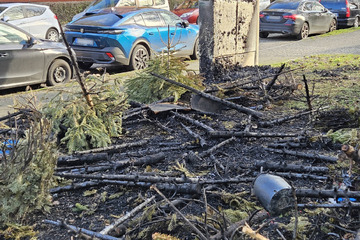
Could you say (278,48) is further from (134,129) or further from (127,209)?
(127,209)

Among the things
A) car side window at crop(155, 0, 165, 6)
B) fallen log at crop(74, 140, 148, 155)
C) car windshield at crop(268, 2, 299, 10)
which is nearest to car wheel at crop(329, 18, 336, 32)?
car windshield at crop(268, 2, 299, 10)

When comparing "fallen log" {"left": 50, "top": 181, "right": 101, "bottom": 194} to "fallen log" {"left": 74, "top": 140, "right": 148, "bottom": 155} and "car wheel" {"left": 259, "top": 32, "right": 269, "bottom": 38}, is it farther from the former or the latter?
"car wheel" {"left": 259, "top": 32, "right": 269, "bottom": 38}

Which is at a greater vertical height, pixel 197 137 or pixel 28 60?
pixel 28 60

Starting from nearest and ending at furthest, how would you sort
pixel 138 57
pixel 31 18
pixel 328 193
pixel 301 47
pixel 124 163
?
pixel 328 193
pixel 124 163
pixel 138 57
pixel 301 47
pixel 31 18

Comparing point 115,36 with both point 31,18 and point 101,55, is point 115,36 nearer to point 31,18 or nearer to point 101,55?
point 101,55


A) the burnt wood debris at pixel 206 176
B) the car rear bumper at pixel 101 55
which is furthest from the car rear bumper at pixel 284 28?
the burnt wood debris at pixel 206 176

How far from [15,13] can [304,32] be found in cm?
1243

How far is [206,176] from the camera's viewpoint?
443 cm

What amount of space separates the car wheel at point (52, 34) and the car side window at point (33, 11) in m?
0.82

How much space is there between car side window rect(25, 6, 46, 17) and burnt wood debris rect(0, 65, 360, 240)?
1251 cm

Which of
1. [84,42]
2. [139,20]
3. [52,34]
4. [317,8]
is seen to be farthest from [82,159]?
[317,8]

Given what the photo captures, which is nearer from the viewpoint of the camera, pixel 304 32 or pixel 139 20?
pixel 139 20

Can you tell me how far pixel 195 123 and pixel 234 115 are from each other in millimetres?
978

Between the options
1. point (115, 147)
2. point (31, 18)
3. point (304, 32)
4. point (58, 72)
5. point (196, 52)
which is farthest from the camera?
point (304, 32)
